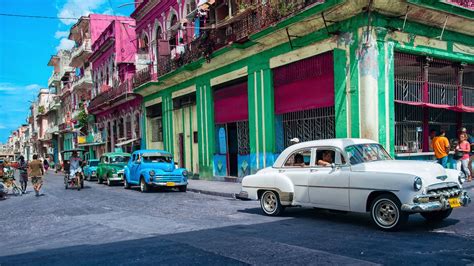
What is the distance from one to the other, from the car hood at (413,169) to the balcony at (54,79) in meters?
55.9

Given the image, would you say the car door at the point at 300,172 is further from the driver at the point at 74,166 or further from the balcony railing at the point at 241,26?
the driver at the point at 74,166

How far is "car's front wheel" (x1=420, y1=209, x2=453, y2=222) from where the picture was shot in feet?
24.9

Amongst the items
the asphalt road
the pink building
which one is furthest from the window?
the asphalt road

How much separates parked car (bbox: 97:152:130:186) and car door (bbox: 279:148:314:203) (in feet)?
43.5

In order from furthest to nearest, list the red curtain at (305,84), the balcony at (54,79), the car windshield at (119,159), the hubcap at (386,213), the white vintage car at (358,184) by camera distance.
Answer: the balcony at (54,79) → the car windshield at (119,159) → the red curtain at (305,84) → the hubcap at (386,213) → the white vintage car at (358,184)

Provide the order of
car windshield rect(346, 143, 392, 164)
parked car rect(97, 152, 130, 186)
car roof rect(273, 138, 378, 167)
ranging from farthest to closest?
parked car rect(97, 152, 130, 186), car roof rect(273, 138, 378, 167), car windshield rect(346, 143, 392, 164)

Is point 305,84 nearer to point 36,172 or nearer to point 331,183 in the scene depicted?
point 331,183

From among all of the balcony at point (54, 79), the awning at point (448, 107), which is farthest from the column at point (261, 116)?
the balcony at point (54, 79)

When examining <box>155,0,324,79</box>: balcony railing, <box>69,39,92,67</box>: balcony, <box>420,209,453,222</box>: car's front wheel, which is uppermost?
<box>69,39,92,67</box>: balcony

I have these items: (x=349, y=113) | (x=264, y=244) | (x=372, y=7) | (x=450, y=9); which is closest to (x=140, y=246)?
(x=264, y=244)

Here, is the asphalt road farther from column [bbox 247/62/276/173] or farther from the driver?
the driver

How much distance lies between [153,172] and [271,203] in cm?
744

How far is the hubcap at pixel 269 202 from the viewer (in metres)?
9.31

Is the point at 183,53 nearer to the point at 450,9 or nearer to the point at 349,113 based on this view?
the point at 349,113
